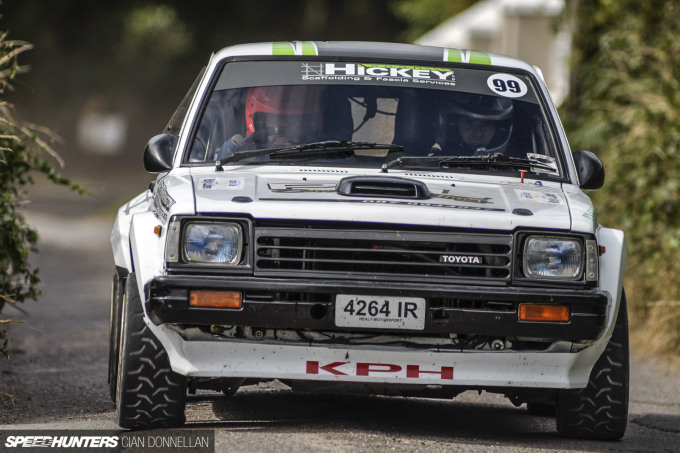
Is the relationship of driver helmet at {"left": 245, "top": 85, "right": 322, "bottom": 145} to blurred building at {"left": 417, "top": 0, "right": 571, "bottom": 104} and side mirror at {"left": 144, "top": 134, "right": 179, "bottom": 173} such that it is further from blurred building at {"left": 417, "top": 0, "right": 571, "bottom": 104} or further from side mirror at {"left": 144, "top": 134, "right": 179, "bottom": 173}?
blurred building at {"left": 417, "top": 0, "right": 571, "bottom": 104}

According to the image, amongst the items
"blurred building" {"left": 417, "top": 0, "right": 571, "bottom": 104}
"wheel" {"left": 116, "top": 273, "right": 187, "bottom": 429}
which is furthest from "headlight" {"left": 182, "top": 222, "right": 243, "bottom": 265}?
"blurred building" {"left": 417, "top": 0, "right": 571, "bottom": 104}

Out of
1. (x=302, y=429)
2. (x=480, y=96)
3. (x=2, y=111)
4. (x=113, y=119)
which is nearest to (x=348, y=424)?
(x=302, y=429)

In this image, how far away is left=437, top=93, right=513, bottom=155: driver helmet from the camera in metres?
6.40

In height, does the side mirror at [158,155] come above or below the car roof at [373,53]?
below

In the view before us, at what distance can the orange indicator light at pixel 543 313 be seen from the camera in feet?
17.7

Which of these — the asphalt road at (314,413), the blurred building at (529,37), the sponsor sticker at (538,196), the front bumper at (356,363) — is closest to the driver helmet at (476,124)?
the sponsor sticker at (538,196)

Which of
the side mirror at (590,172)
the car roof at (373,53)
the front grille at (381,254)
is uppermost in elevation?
the car roof at (373,53)

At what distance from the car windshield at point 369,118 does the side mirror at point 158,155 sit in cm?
11

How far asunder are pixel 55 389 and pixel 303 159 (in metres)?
2.37

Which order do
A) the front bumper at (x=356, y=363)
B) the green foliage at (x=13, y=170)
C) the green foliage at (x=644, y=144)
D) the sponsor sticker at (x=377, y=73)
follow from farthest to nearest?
the green foliage at (x=644, y=144)
the green foliage at (x=13, y=170)
the sponsor sticker at (x=377, y=73)
the front bumper at (x=356, y=363)

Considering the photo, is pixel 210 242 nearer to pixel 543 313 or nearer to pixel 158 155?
pixel 158 155

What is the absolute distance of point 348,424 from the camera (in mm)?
6043

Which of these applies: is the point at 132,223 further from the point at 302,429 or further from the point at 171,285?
the point at 302,429

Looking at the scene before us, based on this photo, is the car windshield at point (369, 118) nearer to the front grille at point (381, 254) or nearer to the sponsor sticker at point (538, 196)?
the sponsor sticker at point (538, 196)
